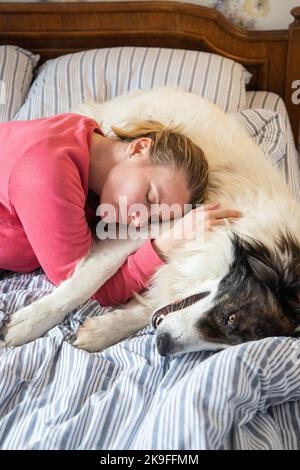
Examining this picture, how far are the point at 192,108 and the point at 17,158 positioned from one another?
780mm

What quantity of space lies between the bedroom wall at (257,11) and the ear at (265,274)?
183 centimetres

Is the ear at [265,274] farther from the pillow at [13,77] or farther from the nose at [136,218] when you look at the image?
the pillow at [13,77]

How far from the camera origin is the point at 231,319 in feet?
4.13

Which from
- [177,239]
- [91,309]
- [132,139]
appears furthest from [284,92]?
[91,309]

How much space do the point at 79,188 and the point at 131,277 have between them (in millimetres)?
300

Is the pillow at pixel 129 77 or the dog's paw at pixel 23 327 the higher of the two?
the pillow at pixel 129 77

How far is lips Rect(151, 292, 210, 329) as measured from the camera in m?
1.37

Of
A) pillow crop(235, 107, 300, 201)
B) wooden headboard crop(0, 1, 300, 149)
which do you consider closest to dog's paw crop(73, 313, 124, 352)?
pillow crop(235, 107, 300, 201)

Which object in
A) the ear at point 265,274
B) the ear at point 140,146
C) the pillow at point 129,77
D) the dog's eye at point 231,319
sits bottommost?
the dog's eye at point 231,319

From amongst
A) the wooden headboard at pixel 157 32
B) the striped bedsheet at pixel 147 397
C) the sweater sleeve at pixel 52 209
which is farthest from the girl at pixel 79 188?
the wooden headboard at pixel 157 32

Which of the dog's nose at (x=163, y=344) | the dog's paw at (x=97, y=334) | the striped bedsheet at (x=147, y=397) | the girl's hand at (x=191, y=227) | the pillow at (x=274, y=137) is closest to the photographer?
the striped bedsheet at (x=147, y=397)

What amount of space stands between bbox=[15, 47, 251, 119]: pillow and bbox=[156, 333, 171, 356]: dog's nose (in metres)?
1.45

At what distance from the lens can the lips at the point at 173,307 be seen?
1368mm

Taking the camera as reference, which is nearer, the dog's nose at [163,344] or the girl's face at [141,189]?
the dog's nose at [163,344]
